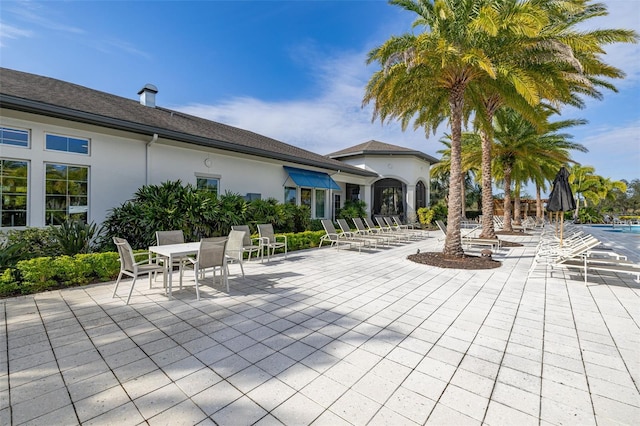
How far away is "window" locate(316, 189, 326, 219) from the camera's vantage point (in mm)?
20309

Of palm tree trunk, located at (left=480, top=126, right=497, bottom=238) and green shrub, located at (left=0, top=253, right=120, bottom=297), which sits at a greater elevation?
palm tree trunk, located at (left=480, top=126, right=497, bottom=238)

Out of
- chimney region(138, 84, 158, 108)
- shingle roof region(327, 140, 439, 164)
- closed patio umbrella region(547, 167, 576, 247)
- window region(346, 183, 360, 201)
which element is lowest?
closed patio umbrella region(547, 167, 576, 247)

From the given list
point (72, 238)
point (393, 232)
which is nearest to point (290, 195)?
point (393, 232)

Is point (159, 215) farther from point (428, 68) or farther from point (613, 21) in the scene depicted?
point (613, 21)

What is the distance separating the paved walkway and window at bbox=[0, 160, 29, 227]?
4.11 meters

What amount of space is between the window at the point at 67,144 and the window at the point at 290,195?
9834 millimetres

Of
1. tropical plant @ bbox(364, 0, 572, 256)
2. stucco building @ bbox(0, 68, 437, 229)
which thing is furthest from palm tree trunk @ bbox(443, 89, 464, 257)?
stucco building @ bbox(0, 68, 437, 229)

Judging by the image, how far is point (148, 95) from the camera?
1541 cm

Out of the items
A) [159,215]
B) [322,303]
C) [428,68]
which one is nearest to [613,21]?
[428,68]

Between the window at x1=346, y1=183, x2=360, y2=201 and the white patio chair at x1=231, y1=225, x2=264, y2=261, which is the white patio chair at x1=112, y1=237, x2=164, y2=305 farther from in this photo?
the window at x1=346, y1=183, x2=360, y2=201

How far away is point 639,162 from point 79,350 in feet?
115

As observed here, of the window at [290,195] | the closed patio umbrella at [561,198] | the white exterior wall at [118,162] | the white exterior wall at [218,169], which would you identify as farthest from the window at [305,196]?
the closed patio umbrella at [561,198]

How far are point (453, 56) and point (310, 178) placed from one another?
10.9m

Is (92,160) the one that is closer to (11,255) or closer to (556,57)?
(11,255)
